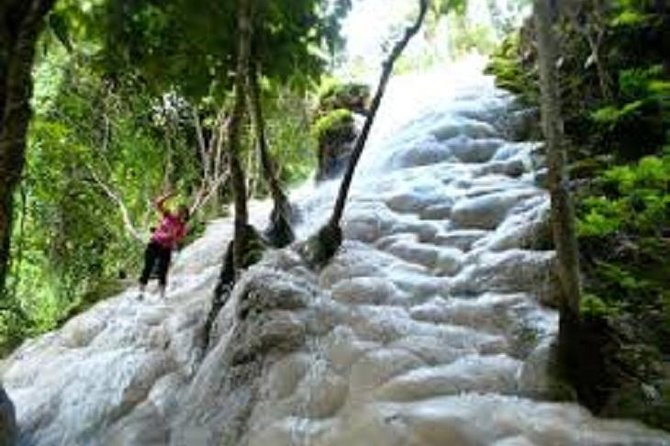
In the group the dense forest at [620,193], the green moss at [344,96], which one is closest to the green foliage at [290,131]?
the green moss at [344,96]

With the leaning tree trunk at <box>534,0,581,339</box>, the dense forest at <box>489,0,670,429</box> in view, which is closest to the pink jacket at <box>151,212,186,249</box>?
the dense forest at <box>489,0,670,429</box>

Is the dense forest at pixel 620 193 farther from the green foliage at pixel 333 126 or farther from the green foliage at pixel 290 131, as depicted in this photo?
the green foliage at pixel 290 131

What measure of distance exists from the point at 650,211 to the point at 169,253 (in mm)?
5448

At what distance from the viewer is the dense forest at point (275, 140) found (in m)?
6.01

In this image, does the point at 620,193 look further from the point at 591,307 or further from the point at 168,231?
the point at 168,231

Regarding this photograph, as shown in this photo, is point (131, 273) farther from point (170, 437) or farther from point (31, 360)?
point (170, 437)

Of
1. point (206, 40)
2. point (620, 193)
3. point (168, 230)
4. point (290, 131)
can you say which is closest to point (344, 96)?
point (290, 131)

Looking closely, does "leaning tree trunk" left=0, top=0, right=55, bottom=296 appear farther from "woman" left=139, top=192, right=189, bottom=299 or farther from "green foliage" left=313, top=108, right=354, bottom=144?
"green foliage" left=313, top=108, right=354, bottom=144

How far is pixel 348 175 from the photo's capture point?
28.9 feet

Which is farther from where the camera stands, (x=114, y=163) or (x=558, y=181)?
(x=114, y=163)

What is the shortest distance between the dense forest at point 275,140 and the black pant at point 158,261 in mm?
1074

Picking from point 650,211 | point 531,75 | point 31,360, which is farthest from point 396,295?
point 531,75

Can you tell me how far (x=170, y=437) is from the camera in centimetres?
717

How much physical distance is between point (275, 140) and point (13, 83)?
1015 cm
